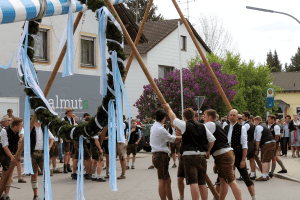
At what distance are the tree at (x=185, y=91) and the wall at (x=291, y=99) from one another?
35020mm

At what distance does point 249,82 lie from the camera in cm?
4003

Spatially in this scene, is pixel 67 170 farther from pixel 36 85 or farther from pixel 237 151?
pixel 36 85

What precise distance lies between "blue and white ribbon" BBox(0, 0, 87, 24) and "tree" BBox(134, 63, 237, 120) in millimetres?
21539

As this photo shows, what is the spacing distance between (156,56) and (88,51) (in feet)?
40.4

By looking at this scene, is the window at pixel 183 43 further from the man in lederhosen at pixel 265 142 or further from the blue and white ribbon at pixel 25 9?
the blue and white ribbon at pixel 25 9

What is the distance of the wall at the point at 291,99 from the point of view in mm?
62281

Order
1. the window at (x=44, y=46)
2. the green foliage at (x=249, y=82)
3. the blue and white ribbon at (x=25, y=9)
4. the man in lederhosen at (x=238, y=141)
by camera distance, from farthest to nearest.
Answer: the green foliage at (x=249, y=82) < the window at (x=44, y=46) < the man in lederhosen at (x=238, y=141) < the blue and white ribbon at (x=25, y=9)

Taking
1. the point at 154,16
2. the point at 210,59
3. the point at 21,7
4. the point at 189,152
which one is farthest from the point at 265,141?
the point at 154,16

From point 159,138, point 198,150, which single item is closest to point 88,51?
point 159,138

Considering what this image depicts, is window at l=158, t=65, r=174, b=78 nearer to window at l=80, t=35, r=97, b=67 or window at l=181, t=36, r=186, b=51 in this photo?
window at l=181, t=36, r=186, b=51

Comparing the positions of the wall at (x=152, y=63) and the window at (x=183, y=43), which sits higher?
the window at (x=183, y=43)

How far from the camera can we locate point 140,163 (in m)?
16.2

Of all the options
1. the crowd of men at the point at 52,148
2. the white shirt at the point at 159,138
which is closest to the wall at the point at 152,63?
the crowd of men at the point at 52,148

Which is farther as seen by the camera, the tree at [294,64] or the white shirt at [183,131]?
the tree at [294,64]
